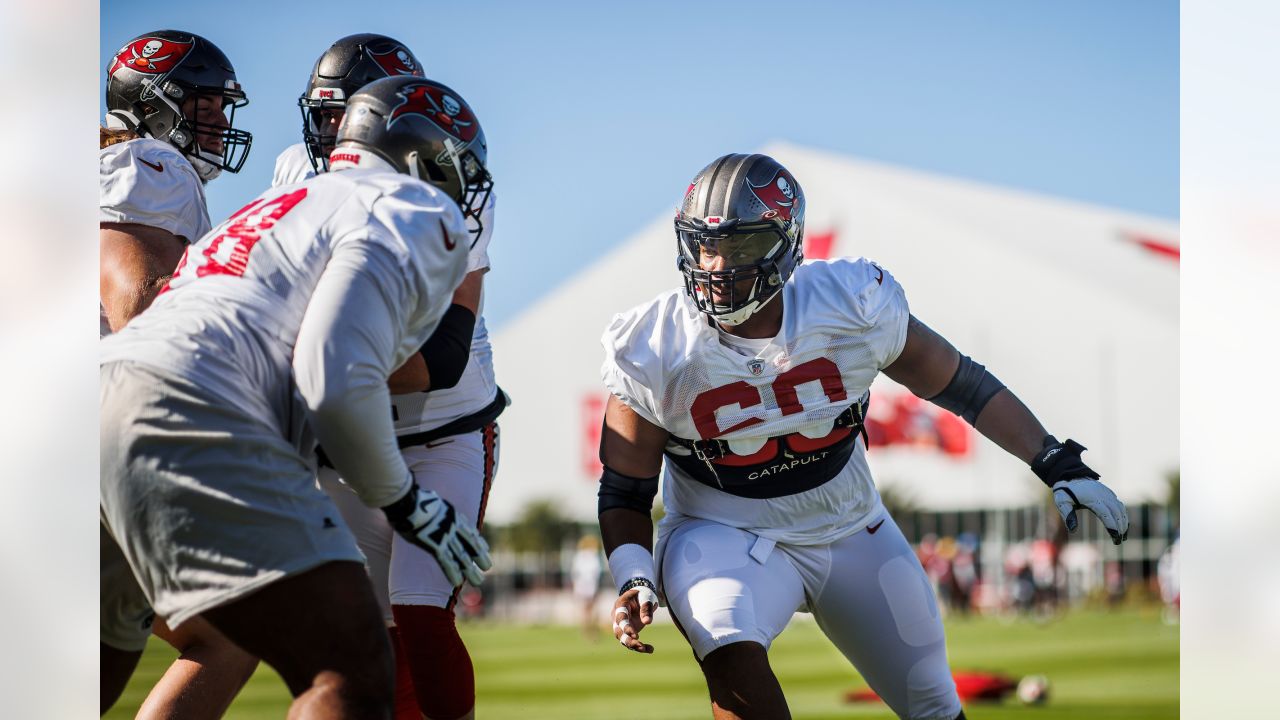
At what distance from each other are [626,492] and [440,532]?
40.5 inches

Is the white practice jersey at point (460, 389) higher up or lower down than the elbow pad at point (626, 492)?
higher up

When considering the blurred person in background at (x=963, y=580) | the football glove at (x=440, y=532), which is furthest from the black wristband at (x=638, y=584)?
the blurred person in background at (x=963, y=580)

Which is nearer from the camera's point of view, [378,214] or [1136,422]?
[378,214]

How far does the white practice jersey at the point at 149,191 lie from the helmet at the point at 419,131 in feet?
2.80

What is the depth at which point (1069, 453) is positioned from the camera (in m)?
3.64

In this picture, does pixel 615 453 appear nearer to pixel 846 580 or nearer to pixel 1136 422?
pixel 846 580

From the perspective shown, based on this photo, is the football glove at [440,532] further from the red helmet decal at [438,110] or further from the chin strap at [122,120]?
the chin strap at [122,120]

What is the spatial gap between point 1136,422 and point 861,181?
32.6ft

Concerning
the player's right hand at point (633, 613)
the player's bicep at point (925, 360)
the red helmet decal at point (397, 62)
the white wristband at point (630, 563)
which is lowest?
the player's right hand at point (633, 613)

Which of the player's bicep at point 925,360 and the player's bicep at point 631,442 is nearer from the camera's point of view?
the player's bicep at point 631,442

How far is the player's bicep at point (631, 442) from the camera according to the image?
3.59m
